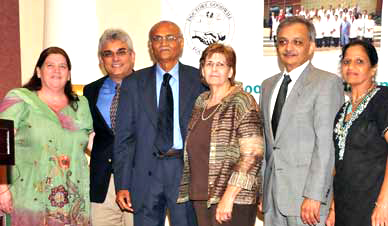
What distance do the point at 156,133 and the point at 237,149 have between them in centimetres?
64

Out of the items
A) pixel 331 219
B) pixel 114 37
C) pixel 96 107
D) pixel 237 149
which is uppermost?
pixel 114 37

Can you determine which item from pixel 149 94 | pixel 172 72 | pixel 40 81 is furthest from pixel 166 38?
pixel 40 81

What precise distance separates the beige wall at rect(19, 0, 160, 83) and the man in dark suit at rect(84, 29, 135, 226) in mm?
1059

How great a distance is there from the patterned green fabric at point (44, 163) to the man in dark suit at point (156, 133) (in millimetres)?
300

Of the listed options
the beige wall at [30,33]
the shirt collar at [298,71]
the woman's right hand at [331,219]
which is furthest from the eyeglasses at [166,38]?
the beige wall at [30,33]

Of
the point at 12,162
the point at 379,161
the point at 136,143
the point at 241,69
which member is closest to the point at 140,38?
the point at 241,69

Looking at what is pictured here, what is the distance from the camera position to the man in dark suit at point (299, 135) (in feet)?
9.20

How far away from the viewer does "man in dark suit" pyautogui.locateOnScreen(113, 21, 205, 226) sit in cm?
326

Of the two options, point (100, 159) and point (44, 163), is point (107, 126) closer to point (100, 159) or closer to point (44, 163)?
point (100, 159)

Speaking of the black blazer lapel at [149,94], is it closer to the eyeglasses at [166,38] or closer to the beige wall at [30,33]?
the eyeglasses at [166,38]

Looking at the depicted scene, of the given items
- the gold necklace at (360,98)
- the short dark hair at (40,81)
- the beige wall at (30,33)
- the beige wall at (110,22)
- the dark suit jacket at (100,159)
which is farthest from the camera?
the beige wall at (30,33)

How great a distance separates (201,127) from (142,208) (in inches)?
28.1

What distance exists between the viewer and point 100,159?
360 cm

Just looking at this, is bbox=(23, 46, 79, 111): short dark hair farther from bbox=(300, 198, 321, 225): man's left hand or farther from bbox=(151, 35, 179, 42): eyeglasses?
bbox=(300, 198, 321, 225): man's left hand
